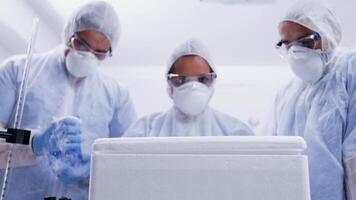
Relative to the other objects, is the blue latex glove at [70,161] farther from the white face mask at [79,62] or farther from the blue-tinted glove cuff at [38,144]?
the white face mask at [79,62]

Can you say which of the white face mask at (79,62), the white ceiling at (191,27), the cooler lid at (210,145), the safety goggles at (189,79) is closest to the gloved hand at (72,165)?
the white face mask at (79,62)

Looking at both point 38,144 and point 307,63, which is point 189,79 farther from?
point 38,144

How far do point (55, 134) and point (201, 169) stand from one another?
0.68 meters

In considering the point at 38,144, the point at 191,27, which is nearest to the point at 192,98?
the point at 38,144

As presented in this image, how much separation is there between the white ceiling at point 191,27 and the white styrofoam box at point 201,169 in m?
1.22

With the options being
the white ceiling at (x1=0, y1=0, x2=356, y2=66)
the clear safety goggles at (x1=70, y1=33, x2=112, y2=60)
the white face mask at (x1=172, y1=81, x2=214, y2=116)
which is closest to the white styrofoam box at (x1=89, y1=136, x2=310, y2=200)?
the white face mask at (x1=172, y1=81, x2=214, y2=116)

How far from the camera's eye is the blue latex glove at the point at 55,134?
3.55 ft

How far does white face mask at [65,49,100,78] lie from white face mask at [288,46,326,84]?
2.45 ft

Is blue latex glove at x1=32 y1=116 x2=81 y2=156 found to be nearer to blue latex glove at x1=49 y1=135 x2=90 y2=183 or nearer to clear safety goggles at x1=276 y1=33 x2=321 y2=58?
blue latex glove at x1=49 y1=135 x2=90 y2=183

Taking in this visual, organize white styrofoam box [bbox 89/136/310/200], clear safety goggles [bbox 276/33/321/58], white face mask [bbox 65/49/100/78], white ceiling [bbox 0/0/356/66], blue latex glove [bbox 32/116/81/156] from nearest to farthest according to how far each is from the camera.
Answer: white styrofoam box [bbox 89/136/310/200]
blue latex glove [bbox 32/116/81/156]
clear safety goggles [bbox 276/33/321/58]
white face mask [bbox 65/49/100/78]
white ceiling [bbox 0/0/356/66]

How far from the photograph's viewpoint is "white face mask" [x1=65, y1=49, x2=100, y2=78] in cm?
130

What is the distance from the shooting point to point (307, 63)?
1.18 meters

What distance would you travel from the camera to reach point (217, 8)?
1.70m

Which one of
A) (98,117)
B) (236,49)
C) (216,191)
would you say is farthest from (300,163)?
(236,49)
